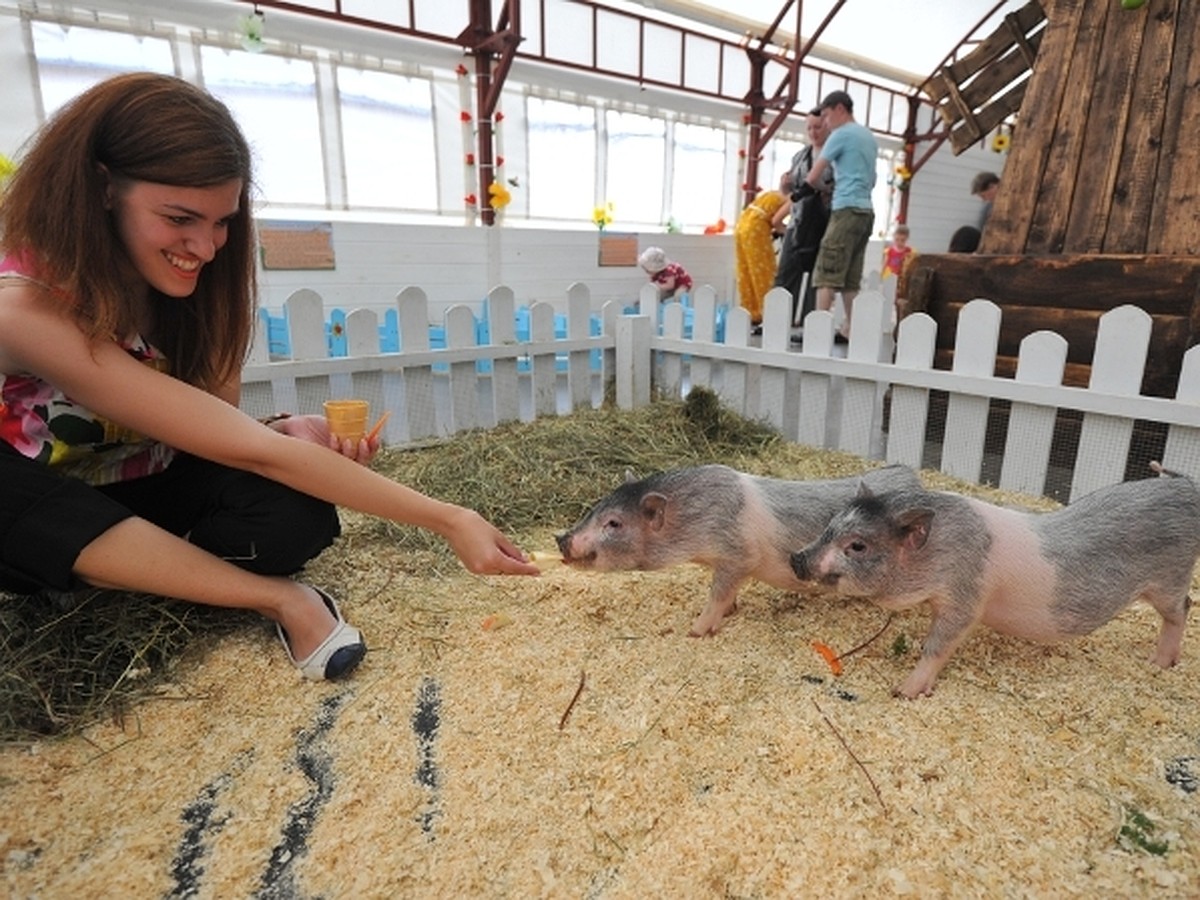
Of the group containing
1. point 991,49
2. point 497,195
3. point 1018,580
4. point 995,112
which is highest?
point 991,49

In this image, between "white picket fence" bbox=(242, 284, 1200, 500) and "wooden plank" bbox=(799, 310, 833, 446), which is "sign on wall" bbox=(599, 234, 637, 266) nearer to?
"white picket fence" bbox=(242, 284, 1200, 500)

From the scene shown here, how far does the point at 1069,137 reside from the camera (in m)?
3.12

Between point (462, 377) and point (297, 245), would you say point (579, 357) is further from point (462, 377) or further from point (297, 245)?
point (297, 245)

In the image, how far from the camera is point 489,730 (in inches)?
57.1

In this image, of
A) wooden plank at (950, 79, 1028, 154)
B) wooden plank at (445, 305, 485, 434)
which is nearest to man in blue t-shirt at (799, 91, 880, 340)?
wooden plank at (950, 79, 1028, 154)

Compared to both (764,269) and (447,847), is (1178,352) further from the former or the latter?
(764,269)

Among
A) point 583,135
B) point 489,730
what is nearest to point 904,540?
point 489,730

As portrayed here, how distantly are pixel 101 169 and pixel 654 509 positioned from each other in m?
1.26

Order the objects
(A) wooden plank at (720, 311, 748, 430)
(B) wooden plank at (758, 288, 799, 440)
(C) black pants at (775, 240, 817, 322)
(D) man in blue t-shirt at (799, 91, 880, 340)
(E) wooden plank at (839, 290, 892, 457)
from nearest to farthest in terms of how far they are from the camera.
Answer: (E) wooden plank at (839, 290, 892, 457) → (B) wooden plank at (758, 288, 799, 440) → (A) wooden plank at (720, 311, 748, 430) → (D) man in blue t-shirt at (799, 91, 880, 340) → (C) black pants at (775, 240, 817, 322)

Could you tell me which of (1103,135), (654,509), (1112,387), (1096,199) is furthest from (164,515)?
(1103,135)

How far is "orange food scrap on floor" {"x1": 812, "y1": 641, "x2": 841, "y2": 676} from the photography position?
5.36 ft

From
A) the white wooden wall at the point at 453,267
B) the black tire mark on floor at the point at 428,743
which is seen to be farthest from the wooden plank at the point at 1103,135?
the white wooden wall at the point at 453,267

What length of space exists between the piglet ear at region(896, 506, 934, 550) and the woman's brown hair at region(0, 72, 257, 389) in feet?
4.76

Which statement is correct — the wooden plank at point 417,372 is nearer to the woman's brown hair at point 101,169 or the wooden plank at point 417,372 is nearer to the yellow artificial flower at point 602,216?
the woman's brown hair at point 101,169
